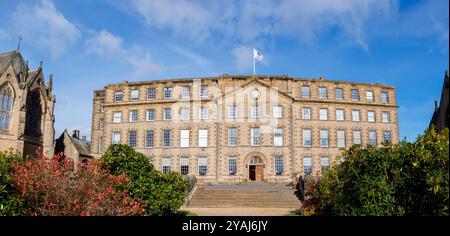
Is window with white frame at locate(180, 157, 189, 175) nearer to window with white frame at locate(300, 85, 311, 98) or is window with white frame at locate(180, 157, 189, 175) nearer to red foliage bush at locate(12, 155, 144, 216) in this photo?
window with white frame at locate(300, 85, 311, 98)

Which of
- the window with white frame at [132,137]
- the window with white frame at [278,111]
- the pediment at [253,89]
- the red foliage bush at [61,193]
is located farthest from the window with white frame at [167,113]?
the red foliage bush at [61,193]

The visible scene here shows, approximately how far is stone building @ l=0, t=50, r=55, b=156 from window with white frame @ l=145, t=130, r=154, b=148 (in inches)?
453

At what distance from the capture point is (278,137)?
4297cm

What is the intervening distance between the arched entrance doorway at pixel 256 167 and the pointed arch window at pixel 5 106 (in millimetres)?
28865

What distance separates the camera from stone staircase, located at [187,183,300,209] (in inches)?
1085

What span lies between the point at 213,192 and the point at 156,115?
1731 cm

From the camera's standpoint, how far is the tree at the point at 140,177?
15.1 metres

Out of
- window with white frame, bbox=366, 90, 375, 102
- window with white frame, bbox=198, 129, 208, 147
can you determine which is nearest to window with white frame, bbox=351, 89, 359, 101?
window with white frame, bbox=366, 90, 375, 102

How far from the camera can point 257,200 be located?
1131 inches

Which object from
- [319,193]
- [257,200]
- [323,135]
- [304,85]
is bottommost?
[257,200]

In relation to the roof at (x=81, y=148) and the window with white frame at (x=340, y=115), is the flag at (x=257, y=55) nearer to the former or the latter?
the window with white frame at (x=340, y=115)
